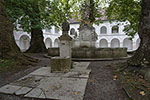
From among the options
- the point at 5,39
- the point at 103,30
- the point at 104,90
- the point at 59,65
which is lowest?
the point at 104,90

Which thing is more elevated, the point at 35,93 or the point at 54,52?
the point at 54,52

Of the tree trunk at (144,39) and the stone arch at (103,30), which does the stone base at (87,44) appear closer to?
the tree trunk at (144,39)

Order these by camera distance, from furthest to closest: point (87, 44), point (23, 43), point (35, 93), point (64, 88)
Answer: point (23, 43) → point (87, 44) → point (64, 88) → point (35, 93)

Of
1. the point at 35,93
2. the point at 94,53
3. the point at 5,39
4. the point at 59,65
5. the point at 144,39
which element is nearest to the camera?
the point at 35,93

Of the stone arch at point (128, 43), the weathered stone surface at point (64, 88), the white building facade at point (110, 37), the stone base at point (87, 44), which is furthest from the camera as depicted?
the stone arch at point (128, 43)

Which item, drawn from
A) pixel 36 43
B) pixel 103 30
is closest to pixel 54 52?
pixel 36 43

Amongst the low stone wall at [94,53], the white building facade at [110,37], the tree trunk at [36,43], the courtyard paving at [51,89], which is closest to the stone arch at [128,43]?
the white building facade at [110,37]

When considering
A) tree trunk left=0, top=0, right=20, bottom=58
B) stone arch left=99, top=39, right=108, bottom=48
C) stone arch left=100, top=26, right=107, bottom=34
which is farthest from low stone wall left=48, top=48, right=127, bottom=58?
stone arch left=99, top=39, right=108, bottom=48

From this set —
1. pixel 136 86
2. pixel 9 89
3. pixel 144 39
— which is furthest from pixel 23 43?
pixel 136 86

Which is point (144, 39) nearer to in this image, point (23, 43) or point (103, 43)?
point (23, 43)

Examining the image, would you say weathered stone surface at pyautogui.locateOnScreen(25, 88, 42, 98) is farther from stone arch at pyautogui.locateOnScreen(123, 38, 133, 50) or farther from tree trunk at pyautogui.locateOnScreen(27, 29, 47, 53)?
stone arch at pyautogui.locateOnScreen(123, 38, 133, 50)

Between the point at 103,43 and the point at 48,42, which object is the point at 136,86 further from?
the point at 103,43

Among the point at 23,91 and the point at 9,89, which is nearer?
the point at 23,91

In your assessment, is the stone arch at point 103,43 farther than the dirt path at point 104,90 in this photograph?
Yes
